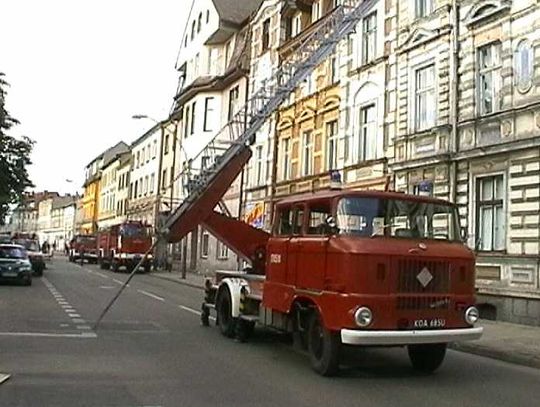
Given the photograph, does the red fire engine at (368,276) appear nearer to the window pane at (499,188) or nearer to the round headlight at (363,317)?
the round headlight at (363,317)

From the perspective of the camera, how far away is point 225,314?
14828 millimetres

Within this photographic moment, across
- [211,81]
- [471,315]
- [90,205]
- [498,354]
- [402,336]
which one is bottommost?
[498,354]

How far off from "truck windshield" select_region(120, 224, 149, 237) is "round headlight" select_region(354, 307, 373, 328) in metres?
39.1

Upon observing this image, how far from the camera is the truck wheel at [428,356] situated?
1111 centimetres

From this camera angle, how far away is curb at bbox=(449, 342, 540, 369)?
1242 centimetres

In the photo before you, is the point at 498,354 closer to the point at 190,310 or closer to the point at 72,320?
the point at 72,320

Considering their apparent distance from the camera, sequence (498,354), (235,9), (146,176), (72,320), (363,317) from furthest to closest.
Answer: (146,176) < (235,9) < (72,320) < (498,354) < (363,317)

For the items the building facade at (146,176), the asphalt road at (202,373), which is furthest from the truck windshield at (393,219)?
the building facade at (146,176)

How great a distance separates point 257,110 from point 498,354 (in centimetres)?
1109

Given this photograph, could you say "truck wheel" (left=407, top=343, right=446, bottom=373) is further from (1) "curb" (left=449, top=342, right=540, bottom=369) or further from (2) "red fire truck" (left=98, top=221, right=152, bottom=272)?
(2) "red fire truck" (left=98, top=221, right=152, bottom=272)

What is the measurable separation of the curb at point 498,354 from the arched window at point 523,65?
781 cm

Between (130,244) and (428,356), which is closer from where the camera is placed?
(428,356)

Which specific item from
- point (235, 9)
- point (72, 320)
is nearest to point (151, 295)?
point (72, 320)

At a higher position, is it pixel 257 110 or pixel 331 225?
pixel 257 110
